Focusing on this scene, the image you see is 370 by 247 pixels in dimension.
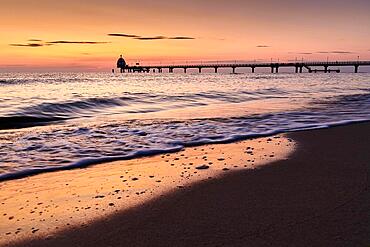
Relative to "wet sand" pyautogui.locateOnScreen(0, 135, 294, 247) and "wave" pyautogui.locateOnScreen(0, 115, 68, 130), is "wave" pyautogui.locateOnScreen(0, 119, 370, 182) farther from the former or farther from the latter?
"wave" pyautogui.locateOnScreen(0, 115, 68, 130)

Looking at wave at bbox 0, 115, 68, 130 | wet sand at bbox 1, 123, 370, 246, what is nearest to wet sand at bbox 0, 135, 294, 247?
wet sand at bbox 1, 123, 370, 246

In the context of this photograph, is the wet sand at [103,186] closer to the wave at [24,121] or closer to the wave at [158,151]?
the wave at [158,151]

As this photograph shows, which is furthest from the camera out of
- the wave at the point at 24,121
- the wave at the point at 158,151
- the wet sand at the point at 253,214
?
the wave at the point at 24,121

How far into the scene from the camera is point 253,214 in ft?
12.5

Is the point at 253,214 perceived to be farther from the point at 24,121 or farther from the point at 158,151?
the point at 24,121

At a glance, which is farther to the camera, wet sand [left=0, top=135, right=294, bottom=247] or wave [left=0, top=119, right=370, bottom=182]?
wave [left=0, top=119, right=370, bottom=182]

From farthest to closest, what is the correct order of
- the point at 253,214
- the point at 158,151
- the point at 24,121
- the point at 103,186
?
the point at 24,121, the point at 158,151, the point at 103,186, the point at 253,214

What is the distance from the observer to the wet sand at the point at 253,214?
3266 mm

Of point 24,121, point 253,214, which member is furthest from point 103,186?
point 24,121

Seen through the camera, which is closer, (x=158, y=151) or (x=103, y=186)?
(x=103, y=186)

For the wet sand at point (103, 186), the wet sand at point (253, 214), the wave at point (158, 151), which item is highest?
the wet sand at point (253, 214)

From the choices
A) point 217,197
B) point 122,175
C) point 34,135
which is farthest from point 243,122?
point 217,197

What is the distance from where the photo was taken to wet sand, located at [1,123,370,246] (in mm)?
3266

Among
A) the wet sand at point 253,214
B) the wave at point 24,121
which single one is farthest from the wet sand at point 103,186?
the wave at point 24,121
